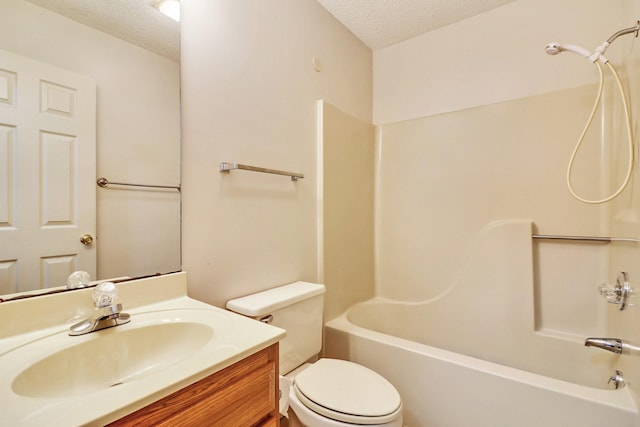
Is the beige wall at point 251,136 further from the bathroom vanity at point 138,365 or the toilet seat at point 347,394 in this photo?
the toilet seat at point 347,394

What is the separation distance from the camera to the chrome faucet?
75 cm

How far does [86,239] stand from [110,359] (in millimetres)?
363

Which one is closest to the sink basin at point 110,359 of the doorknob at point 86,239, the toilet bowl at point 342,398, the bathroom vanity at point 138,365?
the bathroom vanity at point 138,365

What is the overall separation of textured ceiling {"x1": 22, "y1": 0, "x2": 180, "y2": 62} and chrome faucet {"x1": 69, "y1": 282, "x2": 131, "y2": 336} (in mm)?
795

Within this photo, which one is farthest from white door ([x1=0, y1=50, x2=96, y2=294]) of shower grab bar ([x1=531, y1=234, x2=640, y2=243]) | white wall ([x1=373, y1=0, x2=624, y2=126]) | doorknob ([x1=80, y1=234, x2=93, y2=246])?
shower grab bar ([x1=531, y1=234, x2=640, y2=243])

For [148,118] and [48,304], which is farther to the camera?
[148,118]

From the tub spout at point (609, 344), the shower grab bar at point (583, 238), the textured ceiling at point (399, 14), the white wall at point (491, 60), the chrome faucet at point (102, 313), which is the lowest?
the tub spout at point (609, 344)

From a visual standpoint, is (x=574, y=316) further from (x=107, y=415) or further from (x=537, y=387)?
(x=107, y=415)

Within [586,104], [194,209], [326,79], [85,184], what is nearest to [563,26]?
[586,104]

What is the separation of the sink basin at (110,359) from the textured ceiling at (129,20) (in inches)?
36.0

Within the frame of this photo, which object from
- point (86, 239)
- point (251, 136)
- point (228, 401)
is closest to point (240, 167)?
point (251, 136)

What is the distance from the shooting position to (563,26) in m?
1.61

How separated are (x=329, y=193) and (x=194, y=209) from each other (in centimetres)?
86

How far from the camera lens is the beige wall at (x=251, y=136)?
1.11 metres
